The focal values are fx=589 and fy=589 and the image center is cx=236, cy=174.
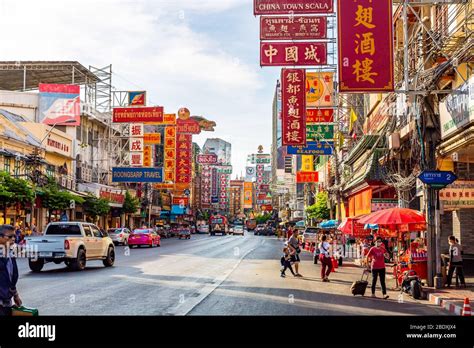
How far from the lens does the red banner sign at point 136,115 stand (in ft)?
195

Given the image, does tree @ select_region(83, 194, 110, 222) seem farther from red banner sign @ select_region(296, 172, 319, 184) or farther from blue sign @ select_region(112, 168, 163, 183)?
red banner sign @ select_region(296, 172, 319, 184)

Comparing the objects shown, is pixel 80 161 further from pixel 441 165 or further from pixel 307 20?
pixel 441 165

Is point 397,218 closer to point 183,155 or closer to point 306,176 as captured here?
point 306,176

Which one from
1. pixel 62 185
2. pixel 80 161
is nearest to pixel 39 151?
pixel 62 185

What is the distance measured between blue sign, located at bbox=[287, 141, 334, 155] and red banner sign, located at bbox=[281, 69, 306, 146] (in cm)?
650

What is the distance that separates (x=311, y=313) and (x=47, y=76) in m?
53.4

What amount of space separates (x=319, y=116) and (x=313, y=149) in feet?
7.10

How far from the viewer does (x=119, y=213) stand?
7200cm

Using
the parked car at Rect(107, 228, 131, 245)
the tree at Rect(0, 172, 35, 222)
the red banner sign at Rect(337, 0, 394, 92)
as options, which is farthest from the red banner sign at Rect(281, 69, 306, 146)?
the parked car at Rect(107, 228, 131, 245)

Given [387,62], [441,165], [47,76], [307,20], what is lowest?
[441,165]

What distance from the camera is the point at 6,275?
25.4 feet

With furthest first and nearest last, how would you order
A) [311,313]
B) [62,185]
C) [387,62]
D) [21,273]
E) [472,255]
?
[62,185], [472,255], [21,273], [387,62], [311,313]

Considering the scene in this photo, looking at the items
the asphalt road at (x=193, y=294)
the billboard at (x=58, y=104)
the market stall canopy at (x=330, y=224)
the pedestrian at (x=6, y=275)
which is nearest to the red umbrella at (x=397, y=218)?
the asphalt road at (x=193, y=294)

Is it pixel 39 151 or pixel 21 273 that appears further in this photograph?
pixel 39 151
